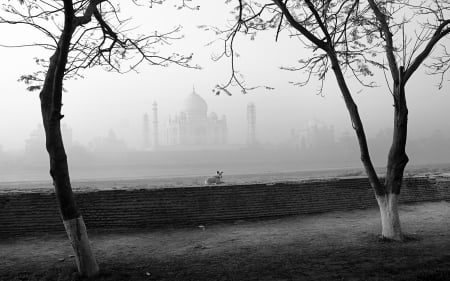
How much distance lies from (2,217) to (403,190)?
33.9 feet

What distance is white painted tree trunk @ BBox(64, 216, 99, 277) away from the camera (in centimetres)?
559

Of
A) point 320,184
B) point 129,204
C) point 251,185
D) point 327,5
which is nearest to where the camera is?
point 327,5

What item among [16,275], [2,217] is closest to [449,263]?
[16,275]

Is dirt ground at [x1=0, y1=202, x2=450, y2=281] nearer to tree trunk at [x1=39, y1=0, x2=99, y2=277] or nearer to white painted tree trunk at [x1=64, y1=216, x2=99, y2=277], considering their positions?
white painted tree trunk at [x1=64, y1=216, x2=99, y2=277]

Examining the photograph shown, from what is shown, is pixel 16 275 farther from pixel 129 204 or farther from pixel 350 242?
pixel 350 242

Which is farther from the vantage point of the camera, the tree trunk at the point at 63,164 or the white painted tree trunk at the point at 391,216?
the white painted tree trunk at the point at 391,216

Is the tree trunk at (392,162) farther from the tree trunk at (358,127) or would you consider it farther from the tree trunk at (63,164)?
the tree trunk at (63,164)

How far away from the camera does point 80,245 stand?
5.62 m

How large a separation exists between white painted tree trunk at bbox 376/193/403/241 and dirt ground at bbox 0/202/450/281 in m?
0.20

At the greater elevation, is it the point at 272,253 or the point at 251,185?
the point at 251,185

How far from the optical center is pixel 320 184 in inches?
428

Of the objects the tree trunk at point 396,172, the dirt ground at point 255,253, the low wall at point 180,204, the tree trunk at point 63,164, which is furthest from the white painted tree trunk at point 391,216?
the tree trunk at point 63,164

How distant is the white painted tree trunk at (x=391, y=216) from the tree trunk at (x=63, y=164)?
4957 millimetres

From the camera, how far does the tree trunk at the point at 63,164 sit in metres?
5.41
